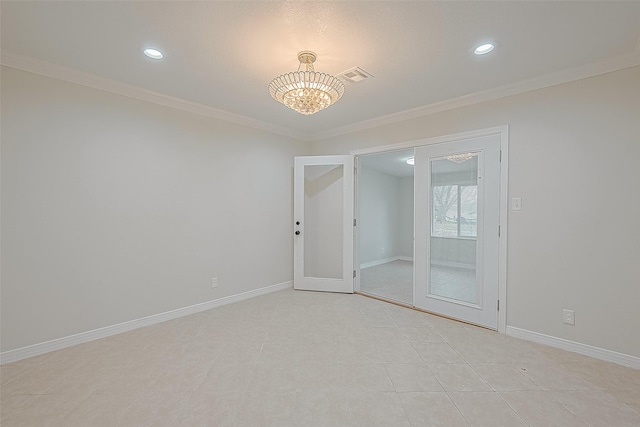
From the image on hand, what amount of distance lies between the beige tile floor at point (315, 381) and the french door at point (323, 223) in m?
1.41

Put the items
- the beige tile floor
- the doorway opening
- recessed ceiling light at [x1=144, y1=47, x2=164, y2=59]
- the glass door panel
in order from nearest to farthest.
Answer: the beige tile floor < recessed ceiling light at [x1=144, y1=47, x2=164, y2=59] < the glass door panel < the doorway opening

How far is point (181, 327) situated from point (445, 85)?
3.87 m

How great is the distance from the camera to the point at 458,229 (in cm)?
336

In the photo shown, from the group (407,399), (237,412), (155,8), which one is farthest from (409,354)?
(155,8)

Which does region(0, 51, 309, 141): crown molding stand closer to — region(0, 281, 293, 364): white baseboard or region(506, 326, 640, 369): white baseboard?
region(0, 281, 293, 364): white baseboard

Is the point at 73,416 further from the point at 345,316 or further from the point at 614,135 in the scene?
the point at 614,135

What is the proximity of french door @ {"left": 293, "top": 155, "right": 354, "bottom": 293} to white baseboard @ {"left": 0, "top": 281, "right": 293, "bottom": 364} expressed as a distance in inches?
35.0

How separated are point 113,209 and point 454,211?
151 inches

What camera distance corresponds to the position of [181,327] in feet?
10.1

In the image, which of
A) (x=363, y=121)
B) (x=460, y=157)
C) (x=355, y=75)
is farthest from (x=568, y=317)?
(x=363, y=121)

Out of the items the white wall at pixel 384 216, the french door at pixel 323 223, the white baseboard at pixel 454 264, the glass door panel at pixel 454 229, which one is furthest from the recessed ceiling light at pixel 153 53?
the white wall at pixel 384 216

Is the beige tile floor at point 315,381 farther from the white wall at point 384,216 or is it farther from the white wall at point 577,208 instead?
the white wall at point 384,216

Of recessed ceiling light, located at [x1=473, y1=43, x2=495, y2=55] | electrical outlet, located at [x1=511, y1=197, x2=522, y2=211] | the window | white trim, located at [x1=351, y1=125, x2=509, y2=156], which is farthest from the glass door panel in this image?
recessed ceiling light, located at [x1=473, y1=43, x2=495, y2=55]

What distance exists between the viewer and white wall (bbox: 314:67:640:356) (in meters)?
2.35
